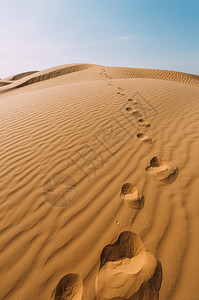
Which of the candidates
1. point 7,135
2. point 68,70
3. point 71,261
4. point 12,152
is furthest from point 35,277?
point 68,70

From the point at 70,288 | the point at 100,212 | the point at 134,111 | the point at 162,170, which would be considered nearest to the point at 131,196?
the point at 100,212

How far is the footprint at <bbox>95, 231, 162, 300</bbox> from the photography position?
39.9 inches

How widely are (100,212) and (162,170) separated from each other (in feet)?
3.53

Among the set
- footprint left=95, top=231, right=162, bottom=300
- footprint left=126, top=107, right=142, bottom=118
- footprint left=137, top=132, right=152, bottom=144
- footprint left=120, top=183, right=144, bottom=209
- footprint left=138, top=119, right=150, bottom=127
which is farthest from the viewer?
footprint left=126, top=107, right=142, bottom=118

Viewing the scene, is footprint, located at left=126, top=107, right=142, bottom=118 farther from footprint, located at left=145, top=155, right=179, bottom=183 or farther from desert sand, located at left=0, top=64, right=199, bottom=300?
footprint, located at left=145, top=155, right=179, bottom=183

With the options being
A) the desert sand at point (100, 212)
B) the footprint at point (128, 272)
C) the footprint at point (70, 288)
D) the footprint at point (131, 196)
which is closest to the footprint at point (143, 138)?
the desert sand at point (100, 212)

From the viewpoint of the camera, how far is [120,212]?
1513 mm

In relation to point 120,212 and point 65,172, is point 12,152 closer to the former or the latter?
point 65,172

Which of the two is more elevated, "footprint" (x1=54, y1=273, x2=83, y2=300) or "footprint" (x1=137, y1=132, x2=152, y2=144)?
"footprint" (x1=137, y1=132, x2=152, y2=144)

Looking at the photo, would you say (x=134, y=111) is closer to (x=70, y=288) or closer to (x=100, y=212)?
(x=100, y=212)

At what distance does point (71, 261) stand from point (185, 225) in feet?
3.63

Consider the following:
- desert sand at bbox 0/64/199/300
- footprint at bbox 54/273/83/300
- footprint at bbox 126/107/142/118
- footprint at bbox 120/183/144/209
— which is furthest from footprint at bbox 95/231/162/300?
footprint at bbox 126/107/142/118

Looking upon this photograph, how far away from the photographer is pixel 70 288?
3.54ft

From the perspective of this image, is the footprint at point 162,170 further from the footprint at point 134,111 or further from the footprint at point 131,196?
the footprint at point 134,111
